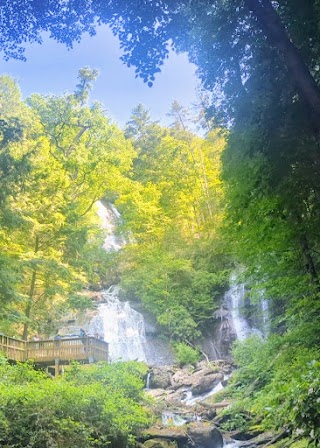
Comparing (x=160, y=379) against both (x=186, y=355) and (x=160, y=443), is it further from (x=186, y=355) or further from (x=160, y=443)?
(x=160, y=443)

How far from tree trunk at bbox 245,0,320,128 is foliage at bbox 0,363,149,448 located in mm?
7336

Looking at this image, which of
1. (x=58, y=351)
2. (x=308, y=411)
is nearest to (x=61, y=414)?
(x=308, y=411)

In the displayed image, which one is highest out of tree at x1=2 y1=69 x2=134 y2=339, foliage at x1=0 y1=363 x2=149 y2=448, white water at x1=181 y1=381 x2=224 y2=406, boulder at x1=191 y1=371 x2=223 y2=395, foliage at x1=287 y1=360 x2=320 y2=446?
tree at x1=2 y1=69 x2=134 y2=339

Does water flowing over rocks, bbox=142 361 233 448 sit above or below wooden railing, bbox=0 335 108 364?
below

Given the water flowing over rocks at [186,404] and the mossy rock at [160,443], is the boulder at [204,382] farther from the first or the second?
the mossy rock at [160,443]

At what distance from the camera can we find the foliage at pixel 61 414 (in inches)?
297

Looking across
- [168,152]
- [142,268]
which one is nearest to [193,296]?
[142,268]

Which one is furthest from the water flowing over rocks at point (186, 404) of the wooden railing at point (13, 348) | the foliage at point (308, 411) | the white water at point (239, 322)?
the foliage at point (308, 411)

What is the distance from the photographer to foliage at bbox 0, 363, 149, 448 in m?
7.55

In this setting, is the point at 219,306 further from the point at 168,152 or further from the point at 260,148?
the point at 260,148

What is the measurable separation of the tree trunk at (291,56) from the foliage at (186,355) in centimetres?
1812

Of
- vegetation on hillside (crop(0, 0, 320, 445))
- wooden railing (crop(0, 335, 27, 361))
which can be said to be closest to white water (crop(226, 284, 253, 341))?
vegetation on hillside (crop(0, 0, 320, 445))

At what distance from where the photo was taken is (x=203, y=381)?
677 inches

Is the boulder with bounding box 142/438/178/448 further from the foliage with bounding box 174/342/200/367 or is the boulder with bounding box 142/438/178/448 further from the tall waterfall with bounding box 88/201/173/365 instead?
the tall waterfall with bounding box 88/201/173/365
